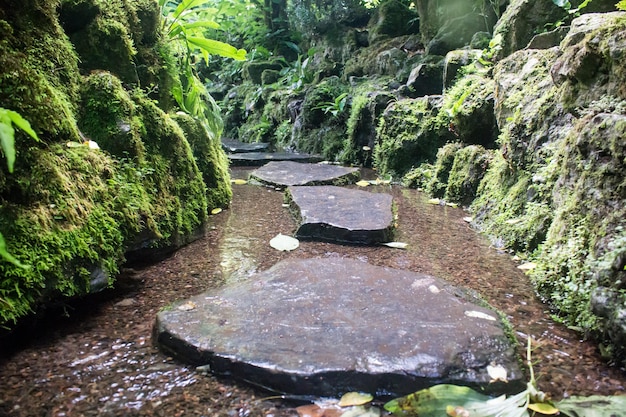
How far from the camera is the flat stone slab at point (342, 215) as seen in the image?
3699mm

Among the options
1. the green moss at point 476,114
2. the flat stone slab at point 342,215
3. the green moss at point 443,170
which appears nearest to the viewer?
the flat stone slab at point 342,215

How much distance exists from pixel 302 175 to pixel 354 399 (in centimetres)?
463

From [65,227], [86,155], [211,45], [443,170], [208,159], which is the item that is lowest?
[443,170]

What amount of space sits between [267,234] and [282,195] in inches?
61.7

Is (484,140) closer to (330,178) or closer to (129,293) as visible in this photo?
(330,178)

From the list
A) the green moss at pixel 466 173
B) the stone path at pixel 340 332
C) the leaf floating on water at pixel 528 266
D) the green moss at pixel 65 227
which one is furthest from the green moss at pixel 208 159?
the leaf floating on water at pixel 528 266

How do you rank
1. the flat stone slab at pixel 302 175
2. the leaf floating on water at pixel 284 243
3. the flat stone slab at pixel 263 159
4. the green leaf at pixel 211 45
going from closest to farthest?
the leaf floating on water at pixel 284 243
the green leaf at pixel 211 45
the flat stone slab at pixel 302 175
the flat stone slab at pixel 263 159

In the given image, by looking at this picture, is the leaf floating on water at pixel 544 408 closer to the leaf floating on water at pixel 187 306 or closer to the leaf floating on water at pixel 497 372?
the leaf floating on water at pixel 497 372

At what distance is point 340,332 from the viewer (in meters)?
2.02

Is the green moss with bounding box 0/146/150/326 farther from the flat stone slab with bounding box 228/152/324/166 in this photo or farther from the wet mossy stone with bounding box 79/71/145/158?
the flat stone slab with bounding box 228/152/324/166

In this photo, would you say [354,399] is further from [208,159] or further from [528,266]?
[208,159]

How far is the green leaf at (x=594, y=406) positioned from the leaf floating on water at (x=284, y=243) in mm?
2178

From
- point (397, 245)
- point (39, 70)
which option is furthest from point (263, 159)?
point (39, 70)

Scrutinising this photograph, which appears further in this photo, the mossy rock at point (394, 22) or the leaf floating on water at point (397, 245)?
the mossy rock at point (394, 22)
